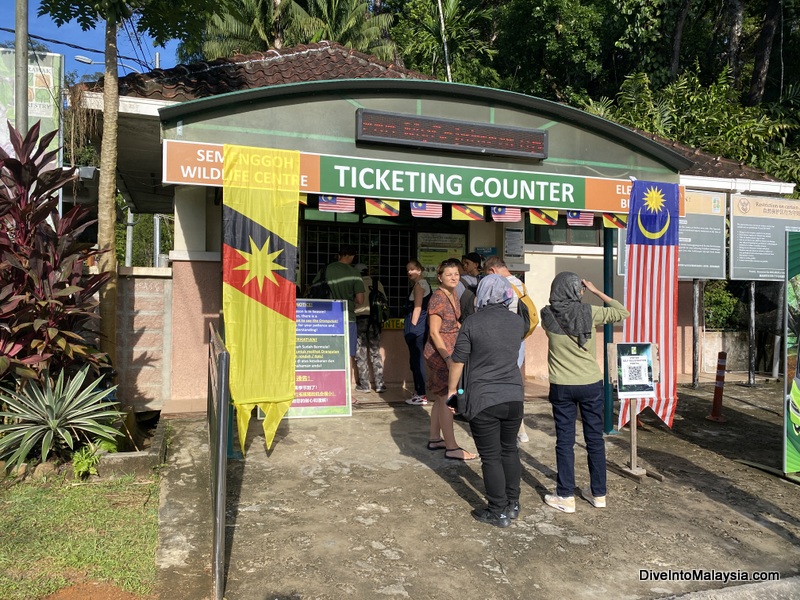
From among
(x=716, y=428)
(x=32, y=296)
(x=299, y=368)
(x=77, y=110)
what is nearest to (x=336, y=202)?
(x=299, y=368)

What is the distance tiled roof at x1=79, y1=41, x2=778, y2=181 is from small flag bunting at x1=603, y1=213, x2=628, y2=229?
120 centimetres

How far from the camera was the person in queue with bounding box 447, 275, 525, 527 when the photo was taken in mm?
4500

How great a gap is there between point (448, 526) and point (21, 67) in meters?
6.57

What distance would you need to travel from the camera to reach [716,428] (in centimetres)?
773

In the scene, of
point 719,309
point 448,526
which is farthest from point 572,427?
point 719,309

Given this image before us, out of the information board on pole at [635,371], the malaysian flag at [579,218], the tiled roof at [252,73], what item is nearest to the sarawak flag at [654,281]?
the malaysian flag at [579,218]

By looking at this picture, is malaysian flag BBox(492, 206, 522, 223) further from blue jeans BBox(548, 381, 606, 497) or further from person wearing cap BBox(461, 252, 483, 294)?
blue jeans BBox(548, 381, 606, 497)

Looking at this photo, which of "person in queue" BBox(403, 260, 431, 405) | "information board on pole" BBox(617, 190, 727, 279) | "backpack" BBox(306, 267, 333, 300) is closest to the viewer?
"person in queue" BBox(403, 260, 431, 405)

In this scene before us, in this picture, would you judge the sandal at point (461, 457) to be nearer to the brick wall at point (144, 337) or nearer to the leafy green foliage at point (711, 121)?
the brick wall at point (144, 337)

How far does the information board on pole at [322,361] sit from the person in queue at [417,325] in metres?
0.82

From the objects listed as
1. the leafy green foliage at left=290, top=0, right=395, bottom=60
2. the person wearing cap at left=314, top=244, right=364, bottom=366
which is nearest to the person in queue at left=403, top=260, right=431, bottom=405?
the person wearing cap at left=314, top=244, right=364, bottom=366

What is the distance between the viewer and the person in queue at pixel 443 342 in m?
5.65

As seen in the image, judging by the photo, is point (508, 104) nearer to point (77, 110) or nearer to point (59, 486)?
point (77, 110)

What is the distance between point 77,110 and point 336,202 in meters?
3.27
